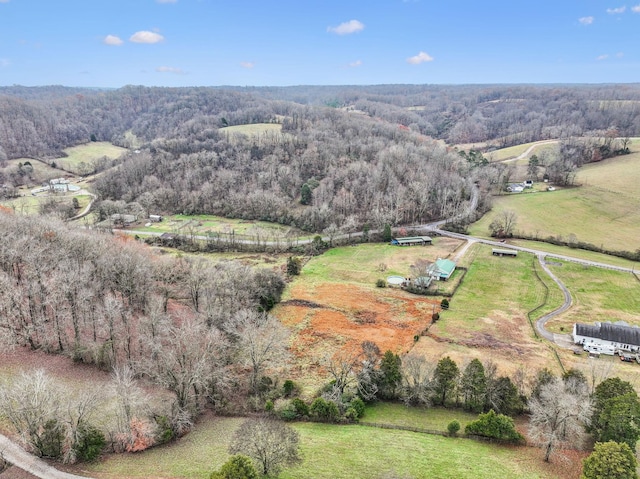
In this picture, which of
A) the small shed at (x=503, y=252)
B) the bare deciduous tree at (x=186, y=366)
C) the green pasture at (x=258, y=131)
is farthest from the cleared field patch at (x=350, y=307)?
the green pasture at (x=258, y=131)

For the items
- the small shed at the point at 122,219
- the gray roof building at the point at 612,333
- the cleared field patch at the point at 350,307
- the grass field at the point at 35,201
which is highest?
the grass field at the point at 35,201

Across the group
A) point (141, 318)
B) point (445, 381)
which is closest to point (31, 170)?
point (141, 318)

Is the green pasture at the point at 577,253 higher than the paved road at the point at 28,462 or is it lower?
lower

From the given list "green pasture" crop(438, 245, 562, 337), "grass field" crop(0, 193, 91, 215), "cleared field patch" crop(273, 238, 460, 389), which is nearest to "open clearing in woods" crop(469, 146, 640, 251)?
"green pasture" crop(438, 245, 562, 337)

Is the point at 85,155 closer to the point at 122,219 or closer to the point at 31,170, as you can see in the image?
the point at 31,170

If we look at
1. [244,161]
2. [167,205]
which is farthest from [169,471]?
[244,161]

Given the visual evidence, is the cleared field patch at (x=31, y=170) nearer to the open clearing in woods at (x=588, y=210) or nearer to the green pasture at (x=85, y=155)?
the green pasture at (x=85, y=155)
